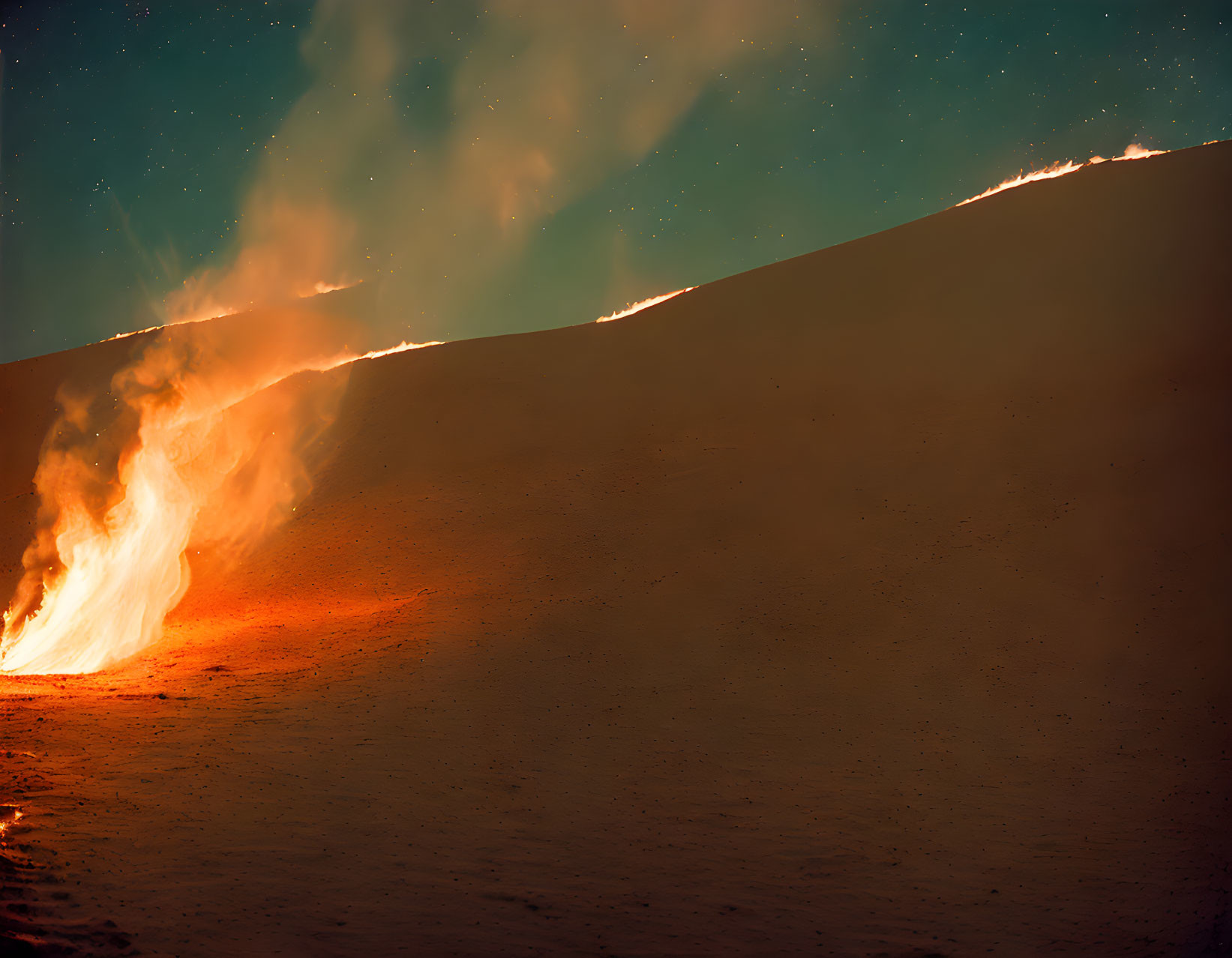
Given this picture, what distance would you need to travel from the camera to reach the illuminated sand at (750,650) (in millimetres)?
4691

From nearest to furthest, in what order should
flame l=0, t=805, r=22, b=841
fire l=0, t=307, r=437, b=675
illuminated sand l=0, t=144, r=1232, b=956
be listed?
illuminated sand l=0, t=144, r=1232, b=956 → flame l=0, t=805, r=22, b=841 → fire l=0, t=307, r=437, b=675

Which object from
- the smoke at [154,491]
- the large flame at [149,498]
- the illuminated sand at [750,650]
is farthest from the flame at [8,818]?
the smoke at [154,491]

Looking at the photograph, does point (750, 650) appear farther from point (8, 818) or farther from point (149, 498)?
point (149, 498)

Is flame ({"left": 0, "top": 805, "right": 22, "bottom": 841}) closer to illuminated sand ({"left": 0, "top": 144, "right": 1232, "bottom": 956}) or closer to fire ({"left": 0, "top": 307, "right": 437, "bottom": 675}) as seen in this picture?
illuminated sand ({"left": 0, "top": 144, "right": 1232, "bottom": 956})

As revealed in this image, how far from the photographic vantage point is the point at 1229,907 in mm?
4543

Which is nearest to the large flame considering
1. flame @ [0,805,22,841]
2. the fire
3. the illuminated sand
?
the fire

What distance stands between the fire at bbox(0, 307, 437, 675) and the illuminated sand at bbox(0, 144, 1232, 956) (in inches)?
27.6

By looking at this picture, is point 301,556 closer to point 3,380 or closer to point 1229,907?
point 1229,907

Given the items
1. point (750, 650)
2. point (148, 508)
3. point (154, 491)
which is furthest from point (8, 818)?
point (750, 650)

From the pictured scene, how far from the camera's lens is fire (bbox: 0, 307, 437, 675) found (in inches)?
364

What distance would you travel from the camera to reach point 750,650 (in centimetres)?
838

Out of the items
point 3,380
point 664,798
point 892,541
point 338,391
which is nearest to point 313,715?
point 664,798

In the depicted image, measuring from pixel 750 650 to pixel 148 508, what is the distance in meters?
7.76

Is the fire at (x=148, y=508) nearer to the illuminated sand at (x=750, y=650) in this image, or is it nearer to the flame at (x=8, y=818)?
the illuminated sand at (x=750, y=650)
